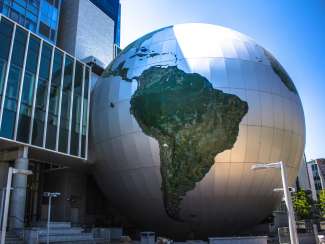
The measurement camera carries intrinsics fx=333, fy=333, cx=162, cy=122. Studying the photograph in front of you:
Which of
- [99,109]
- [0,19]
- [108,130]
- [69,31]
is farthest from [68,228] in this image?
[69,31]

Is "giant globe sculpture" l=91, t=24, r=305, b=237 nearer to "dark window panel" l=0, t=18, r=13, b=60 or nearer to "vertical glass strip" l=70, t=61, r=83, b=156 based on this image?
"vertical glass strip" l=70, t=61, r=83, b=156

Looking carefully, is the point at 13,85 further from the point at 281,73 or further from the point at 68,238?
the point at 281,73

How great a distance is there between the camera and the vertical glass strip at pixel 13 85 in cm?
2341

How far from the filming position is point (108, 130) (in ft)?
95.0

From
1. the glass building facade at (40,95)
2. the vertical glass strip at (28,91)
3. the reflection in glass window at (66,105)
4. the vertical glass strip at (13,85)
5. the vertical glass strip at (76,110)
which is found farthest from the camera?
the vertical glass strip at (76,110)

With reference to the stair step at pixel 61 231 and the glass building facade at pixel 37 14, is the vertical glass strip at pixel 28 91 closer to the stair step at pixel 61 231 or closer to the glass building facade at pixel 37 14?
the stair step at pixel 61 231

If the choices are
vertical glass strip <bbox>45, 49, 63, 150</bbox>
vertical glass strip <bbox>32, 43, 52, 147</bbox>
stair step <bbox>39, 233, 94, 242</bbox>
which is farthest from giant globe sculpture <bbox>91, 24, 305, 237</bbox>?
vertical glass strip <bbox>32, 43, 52, 147</bbox>

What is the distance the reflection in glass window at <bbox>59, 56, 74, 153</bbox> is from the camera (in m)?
27.9

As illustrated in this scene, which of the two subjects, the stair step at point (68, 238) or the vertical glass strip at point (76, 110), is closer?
the stair step at point (68, 238)

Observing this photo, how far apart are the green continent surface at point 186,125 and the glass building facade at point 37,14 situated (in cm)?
2436

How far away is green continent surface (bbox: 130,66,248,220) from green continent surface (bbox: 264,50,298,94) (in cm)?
624

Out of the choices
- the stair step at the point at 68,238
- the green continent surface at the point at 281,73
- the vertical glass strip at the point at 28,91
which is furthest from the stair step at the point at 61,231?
the green continent surface at the point at 281,73

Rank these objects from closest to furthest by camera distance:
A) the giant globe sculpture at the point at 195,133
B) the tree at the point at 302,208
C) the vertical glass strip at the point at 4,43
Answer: the vertical glass strip at the point at 4,43
the giant globe sculpture at the point at 195,133
the tree at the point at 302,208

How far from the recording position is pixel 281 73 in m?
31.0
